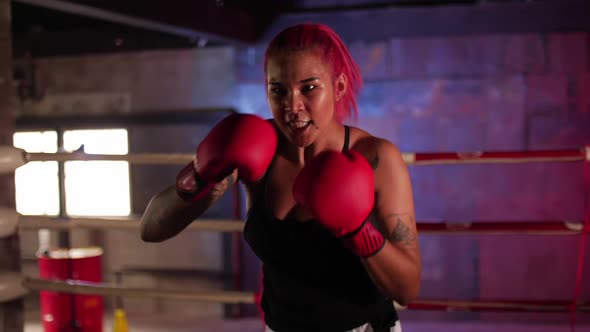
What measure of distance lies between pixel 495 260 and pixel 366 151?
2.86 meters

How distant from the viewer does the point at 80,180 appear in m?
4.52

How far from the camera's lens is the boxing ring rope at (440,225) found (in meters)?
1.81

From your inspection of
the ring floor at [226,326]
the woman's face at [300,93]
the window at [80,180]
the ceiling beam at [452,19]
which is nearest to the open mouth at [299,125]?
the woman's face at [300,93]

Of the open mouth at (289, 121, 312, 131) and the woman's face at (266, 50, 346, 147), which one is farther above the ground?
the woman's face at (266, 50, 346, 147)

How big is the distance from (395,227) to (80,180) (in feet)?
12.7

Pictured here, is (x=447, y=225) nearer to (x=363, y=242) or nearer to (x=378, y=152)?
(x=378, y=152)

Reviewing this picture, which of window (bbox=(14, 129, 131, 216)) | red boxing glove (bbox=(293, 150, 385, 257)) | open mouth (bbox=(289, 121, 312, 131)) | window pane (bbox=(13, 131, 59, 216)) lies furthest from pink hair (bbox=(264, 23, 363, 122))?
window pane (bbox=(13, 131, 59, 216))

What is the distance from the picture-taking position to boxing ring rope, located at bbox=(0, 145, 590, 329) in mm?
1807

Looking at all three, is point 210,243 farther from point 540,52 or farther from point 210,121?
point 540,52

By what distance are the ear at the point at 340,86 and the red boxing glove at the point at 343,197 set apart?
20cm

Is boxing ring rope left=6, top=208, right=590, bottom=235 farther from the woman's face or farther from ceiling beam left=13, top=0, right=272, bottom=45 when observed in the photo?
ceiling beam left=13, top=0, right=272, bottom=45

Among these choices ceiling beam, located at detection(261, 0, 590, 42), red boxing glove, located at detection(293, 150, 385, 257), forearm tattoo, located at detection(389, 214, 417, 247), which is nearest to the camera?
red boxing glove, located at detection(293, 150, 385, 257)

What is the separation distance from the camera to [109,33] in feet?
14.2

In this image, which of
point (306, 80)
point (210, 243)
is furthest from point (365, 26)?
point (306, 80)
